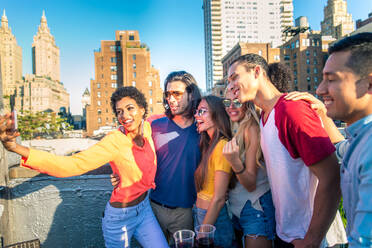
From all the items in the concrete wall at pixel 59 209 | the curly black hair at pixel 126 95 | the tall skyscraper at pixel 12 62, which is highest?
the tall skyscraper at pixel 12 62

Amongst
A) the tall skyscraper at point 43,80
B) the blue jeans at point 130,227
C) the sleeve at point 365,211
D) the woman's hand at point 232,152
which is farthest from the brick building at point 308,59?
the tall skyscraper at point 43,80

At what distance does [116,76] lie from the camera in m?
63.5

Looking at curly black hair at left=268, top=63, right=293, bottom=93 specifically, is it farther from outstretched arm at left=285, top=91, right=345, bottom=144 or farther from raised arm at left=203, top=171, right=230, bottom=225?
raised arm at left=203, top=171, right=230, bottom=225

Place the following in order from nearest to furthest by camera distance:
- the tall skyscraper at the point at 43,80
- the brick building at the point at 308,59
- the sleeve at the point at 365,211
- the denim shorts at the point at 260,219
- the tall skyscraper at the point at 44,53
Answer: the sleeve at the point at 365,211, the denim shorts at the point at 260,219, the brick building at the point at 308,59, the tall skyscraper at the point at 43,80, the tall skyscraper at the point at 44,53

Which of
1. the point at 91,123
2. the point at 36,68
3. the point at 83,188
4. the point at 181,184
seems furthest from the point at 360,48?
the point at 36,68

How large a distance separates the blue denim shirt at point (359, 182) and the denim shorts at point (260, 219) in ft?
3.04

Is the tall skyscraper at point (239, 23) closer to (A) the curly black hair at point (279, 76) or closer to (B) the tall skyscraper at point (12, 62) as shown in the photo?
(A) the curly black hair at point (279, 76)

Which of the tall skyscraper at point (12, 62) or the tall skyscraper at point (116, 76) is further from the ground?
the tall skyscraper at point (12, 62)

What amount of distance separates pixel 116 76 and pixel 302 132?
6654 cm

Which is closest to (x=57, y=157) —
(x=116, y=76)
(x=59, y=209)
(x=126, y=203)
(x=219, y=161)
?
(x=126, y=203)

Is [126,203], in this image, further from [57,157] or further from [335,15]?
[335,15]

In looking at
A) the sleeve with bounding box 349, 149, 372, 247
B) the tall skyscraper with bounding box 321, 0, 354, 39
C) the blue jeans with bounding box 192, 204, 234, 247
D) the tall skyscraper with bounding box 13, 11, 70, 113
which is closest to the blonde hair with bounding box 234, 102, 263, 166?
the blue jeans with bounding box 192, 204, 234, 247

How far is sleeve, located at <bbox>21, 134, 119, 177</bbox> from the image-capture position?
80.0 inches

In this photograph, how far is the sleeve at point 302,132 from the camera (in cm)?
169
